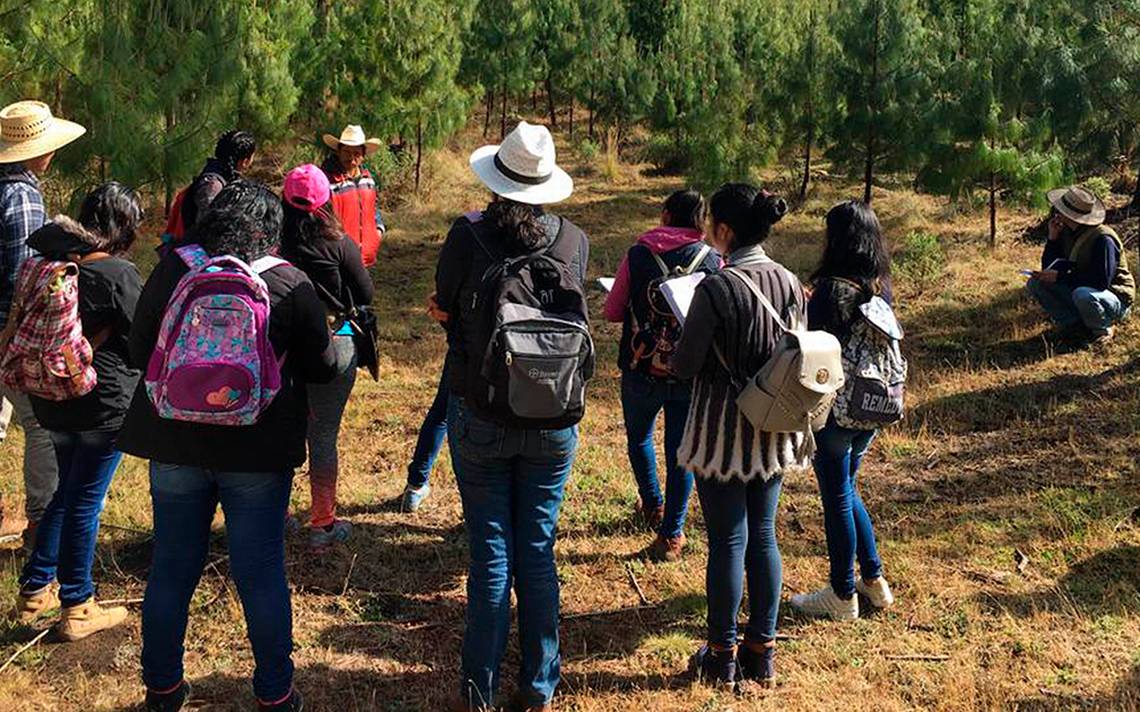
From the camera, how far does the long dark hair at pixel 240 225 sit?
2598 mm

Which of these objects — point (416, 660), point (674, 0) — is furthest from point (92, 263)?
point (674, 0)

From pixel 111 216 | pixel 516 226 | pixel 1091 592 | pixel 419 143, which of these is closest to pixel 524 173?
pixel 516 226

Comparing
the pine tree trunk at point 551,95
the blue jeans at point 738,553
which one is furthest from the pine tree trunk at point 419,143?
the blue jeans at point 738,553

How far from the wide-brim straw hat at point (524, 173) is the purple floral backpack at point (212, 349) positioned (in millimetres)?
746

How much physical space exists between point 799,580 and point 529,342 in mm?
1946

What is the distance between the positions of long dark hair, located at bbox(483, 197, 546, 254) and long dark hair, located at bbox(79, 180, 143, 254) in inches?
52.2

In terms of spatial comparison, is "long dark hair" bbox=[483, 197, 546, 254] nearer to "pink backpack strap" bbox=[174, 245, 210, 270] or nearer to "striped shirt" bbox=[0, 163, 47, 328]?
"pink backpack strap" bbox=[174, 245, 210, 270]

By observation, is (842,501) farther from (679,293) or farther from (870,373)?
→ (679,293)

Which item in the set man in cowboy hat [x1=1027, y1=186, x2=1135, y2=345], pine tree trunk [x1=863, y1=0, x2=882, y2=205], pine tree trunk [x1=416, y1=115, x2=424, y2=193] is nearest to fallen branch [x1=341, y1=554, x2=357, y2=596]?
man in cowboy hat [x1=1027, y1=186, x2=1135, y2=345]

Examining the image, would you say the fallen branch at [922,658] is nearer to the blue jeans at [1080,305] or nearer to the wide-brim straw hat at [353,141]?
the wide-brim straw hat at [353,141]

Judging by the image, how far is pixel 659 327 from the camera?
373 centimetres

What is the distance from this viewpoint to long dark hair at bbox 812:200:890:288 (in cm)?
321

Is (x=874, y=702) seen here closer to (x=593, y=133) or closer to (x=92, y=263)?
(x=92, y=263)

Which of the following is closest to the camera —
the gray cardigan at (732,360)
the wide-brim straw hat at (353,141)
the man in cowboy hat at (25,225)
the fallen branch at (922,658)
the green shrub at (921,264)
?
the gray cardigan at (732,360)
